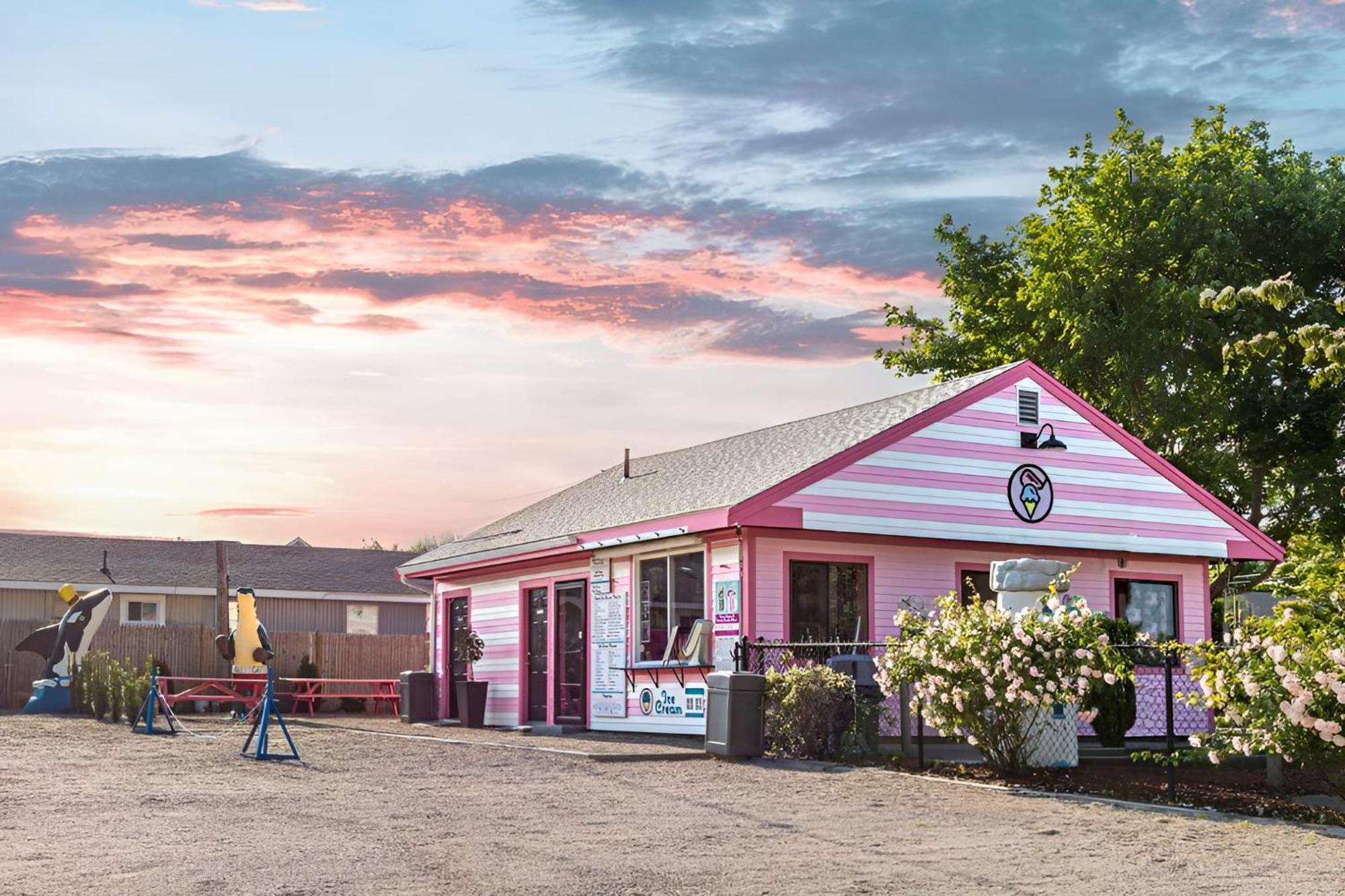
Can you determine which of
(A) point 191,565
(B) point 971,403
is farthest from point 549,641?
(A) point 191,565

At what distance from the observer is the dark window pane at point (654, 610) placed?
2084 centimetres

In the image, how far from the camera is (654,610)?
20984 millimetres

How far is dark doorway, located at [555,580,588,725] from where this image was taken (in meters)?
22.7

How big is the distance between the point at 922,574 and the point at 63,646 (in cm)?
1729

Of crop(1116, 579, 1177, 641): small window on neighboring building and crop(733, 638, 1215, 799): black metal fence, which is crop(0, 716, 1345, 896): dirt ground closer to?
crop(733, 638, 1215, 799): black metal fence

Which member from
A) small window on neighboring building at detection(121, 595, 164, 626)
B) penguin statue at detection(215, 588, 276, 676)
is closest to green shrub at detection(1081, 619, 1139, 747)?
penguin statue at detection(215, 588, 276, 676)

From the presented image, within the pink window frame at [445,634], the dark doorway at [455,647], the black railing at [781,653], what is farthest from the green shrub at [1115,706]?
the pink window frame at [445,634]

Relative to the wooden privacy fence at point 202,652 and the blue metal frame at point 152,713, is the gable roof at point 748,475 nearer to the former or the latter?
the blue metal frame at point 152,713

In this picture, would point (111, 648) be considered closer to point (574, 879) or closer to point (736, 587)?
point (736, 587)

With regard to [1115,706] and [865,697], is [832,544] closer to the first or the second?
[865,697]

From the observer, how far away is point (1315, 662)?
35.4 ft

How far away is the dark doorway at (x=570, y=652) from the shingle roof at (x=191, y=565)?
22.0 m

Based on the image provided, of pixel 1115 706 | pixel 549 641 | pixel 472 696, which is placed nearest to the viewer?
pixel 1115 706

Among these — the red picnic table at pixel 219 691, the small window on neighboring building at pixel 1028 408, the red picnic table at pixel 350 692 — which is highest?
the small window on neighboring building at pixel 1028 408
